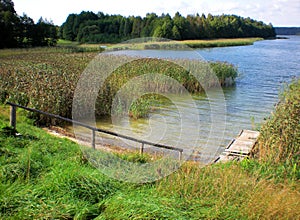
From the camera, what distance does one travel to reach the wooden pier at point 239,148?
31.4ft

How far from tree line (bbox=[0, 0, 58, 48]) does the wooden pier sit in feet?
121

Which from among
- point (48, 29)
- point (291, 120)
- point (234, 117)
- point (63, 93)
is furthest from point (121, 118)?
point (48, 29)

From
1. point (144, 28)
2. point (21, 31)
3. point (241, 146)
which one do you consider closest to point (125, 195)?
point (241, 146)

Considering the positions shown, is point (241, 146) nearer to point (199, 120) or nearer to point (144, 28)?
point (199, 120)

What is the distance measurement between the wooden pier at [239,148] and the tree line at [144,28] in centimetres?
1769

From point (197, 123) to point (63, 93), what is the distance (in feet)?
17.3

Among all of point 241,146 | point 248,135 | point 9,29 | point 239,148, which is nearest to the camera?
point 239,148

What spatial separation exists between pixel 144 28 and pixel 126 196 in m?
28.3

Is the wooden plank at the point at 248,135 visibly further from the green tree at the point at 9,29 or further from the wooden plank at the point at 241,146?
the green tree at the point at 9,29

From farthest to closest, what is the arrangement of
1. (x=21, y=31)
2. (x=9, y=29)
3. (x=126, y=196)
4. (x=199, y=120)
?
(x=21, y=31) < (x=9, y=29) < (x=199, y=120) < (x=126, y=196)

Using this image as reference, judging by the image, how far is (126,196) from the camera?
194 inches

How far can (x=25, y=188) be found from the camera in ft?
16.2

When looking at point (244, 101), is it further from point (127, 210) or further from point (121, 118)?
point (127, 210)

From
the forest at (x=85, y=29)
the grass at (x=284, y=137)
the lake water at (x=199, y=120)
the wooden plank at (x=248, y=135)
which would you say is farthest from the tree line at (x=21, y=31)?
the grass at (x=284, y=137)
